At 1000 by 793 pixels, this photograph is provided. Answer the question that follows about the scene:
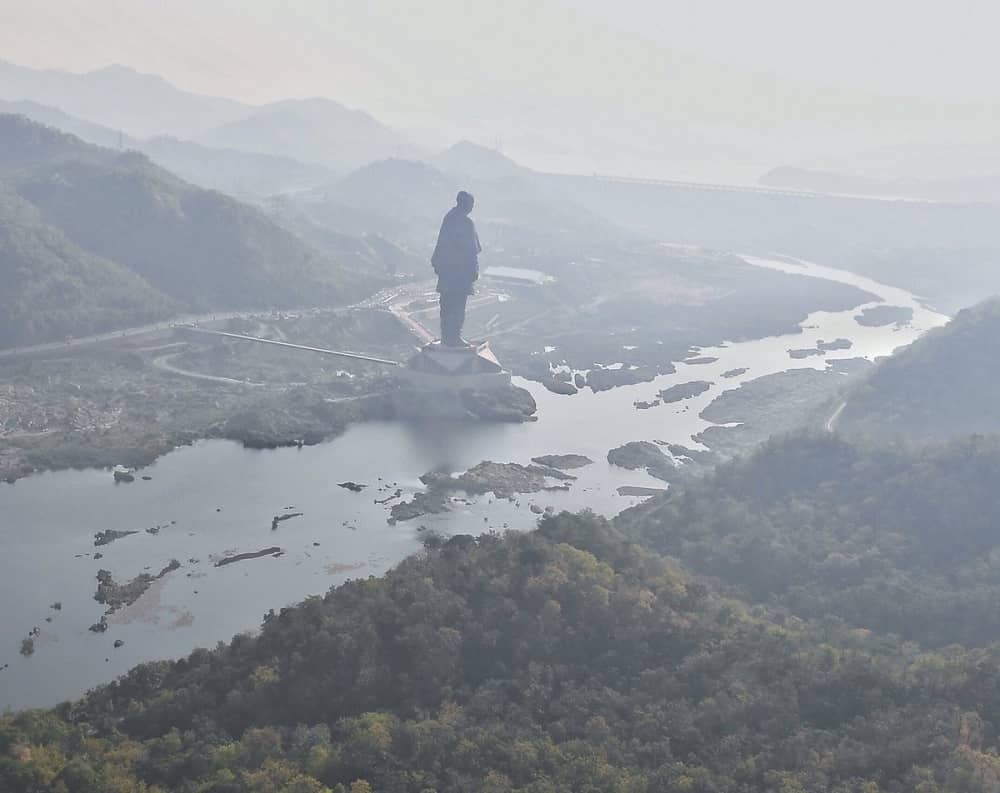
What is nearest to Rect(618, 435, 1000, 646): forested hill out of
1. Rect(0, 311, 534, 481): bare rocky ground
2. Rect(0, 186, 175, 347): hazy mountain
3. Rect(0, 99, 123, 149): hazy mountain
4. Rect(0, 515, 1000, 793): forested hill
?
Rect(0, 515, 1000, 793): forested hill

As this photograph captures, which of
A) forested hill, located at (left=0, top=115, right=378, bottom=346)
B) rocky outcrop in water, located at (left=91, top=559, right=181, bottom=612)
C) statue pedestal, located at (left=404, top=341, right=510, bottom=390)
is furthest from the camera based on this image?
forested hill, located at (left=0, top=115, right=378, bottom=346)

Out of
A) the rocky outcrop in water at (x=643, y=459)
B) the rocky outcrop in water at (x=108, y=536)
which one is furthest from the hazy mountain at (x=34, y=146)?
the rocky outcrop in water at (x=108, y=536)

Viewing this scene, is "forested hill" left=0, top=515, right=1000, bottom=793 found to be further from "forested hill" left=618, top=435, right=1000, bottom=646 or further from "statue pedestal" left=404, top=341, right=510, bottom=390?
"statue pedestal" left=404, top=341, right=510, bottom=390

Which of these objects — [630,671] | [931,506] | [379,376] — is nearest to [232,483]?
[379,376]

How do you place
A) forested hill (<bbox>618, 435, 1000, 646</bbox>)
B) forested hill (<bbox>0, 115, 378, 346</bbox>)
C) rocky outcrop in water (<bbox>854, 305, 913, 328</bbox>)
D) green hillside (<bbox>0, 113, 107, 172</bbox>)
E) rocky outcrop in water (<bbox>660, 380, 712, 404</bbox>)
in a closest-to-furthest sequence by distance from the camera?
forested hill (<bbox>618, 435, 1000, 646</bbox>), rocky outcrop in water (<bbox>660, 380, 712, 404</bbox>), forested hill (<bbox>0, 115, 378, 346</bbox>), green hillside (<bbox>0, 113, 107, 172</bbox>), rocky outcrop in water (<bbox>854, 305, 913, 328</bbox>)

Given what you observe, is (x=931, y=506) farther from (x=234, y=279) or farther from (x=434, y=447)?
(x=234, y=279)

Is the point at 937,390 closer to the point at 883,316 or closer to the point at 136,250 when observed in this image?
the point at 883,316

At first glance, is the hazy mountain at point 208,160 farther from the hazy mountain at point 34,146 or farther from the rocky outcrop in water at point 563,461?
the rocky outcrop in water at point 563,461
